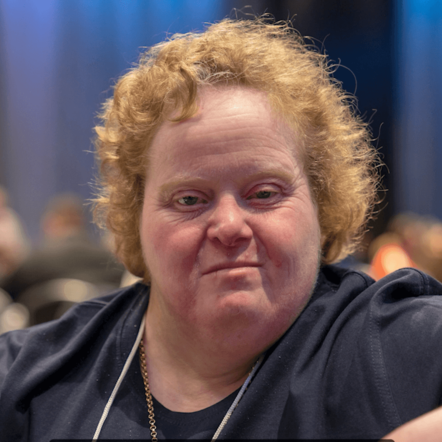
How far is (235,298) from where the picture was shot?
1073 millimetres

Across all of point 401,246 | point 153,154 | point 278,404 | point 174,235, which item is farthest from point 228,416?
point 401,246

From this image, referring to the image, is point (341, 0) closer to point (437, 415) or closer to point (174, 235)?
point (174, 235)

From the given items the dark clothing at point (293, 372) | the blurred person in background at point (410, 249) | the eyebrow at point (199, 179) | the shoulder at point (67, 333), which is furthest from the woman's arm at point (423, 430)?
the blurred person in background at point (410, 249)

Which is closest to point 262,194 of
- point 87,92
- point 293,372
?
point 293,372

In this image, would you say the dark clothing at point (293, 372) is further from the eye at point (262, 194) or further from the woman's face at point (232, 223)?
the eye at point (262, 194)

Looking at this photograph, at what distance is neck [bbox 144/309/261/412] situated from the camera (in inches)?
45.9

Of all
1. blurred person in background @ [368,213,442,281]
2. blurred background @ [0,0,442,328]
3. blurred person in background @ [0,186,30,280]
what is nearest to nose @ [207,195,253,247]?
blurred person in background @ [368,213,442,281]

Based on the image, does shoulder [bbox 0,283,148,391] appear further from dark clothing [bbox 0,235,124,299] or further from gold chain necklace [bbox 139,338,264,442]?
dark clothing [bbox 0,235,124,299]

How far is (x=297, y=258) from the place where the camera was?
1133mm

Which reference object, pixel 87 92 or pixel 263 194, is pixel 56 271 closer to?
pixel 263 194

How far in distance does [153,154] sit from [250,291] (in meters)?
0.44

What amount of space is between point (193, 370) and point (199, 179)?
1.56 ft

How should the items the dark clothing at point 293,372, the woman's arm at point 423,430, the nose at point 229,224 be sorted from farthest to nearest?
the nose at point 229,224 → the dark clothing at point 293,372 → the woman's arm at point 423,430

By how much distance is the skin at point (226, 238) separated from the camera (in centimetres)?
110
